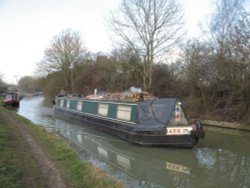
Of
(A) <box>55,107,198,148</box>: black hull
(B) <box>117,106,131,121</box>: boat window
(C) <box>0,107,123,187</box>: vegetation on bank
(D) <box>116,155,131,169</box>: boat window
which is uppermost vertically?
(B) <box>117,106,131,121</box>: boat window

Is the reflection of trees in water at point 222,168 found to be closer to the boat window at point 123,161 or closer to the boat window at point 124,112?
the boat window at point 123,161

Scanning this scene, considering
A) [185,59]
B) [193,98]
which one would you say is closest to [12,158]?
[193,98]

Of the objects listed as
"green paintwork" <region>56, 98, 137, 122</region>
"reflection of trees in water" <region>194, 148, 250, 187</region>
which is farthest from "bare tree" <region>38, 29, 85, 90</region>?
"reflection of trees in water" <region>194, 148, 250, 187</region>

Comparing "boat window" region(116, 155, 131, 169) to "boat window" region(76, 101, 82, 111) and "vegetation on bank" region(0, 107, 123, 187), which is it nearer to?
"vegetation on bank" region(0, 107, 123, 187)

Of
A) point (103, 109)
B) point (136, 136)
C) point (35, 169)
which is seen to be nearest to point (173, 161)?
point (136, 136)

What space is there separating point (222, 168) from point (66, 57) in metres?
34.5

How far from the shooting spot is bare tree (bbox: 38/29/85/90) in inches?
1619

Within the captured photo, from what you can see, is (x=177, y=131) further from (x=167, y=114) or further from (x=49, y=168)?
(x=49, y=168)

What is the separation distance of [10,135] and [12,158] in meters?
3.48

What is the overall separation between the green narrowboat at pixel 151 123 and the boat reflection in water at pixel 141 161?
1.09 feet

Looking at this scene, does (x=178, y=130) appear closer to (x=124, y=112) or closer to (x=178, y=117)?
(x=178, y=117)

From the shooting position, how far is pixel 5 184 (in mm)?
5211

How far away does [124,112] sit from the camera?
13.1 metres

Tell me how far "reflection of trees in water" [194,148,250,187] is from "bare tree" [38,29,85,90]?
31579 millimetres
